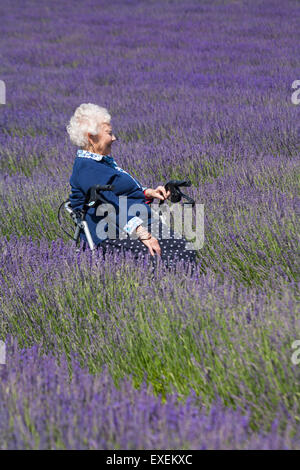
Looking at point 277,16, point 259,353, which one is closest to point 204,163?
point 259,353

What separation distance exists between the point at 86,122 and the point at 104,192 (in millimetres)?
423

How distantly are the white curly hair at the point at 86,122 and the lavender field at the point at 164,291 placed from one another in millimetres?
623

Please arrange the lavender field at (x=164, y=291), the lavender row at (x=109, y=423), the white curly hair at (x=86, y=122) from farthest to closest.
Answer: the white curly hair at (x=86, y=122) < the lavender field at (x=164, y=291) < the lavender row at (x=109, y=423)

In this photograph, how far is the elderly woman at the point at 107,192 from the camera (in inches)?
116

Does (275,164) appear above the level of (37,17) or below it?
below

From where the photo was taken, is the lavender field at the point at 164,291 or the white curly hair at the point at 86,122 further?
the white curly hair at the point at 86,122

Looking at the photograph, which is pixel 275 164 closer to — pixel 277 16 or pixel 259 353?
pixel 259 353
